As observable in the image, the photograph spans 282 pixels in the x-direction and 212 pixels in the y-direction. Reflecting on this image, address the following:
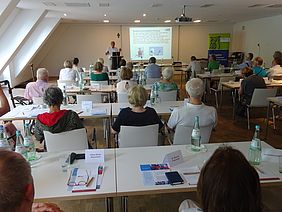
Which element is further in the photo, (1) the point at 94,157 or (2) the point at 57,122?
(2) the point at 57,122

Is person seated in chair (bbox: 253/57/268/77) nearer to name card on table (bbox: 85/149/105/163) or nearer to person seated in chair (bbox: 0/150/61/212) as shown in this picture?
name card on table (bbox: 85/149/105/163)

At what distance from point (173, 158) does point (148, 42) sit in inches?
507

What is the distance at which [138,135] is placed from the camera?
2.60 meters

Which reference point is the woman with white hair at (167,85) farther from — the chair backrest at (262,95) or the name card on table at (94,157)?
the name card on table at (94,157)

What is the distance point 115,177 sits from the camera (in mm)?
1796

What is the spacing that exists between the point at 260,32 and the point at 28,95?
10.8 meters

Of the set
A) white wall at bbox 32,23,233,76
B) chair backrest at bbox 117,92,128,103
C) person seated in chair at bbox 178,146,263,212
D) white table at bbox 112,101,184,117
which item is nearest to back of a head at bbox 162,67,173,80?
chair backrest at bbox 117,92,128,103

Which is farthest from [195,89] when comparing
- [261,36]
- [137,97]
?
[261,36]

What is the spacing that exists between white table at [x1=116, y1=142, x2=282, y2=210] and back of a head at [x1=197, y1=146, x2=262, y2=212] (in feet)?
2.39

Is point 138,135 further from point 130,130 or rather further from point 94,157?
point 94,157

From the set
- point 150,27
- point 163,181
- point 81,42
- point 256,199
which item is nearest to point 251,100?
point 163,181

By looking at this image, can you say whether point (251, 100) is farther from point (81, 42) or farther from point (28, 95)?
point (81, 42)

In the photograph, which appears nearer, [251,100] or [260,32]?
[251,100]

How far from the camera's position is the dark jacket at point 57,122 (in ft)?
8.39
